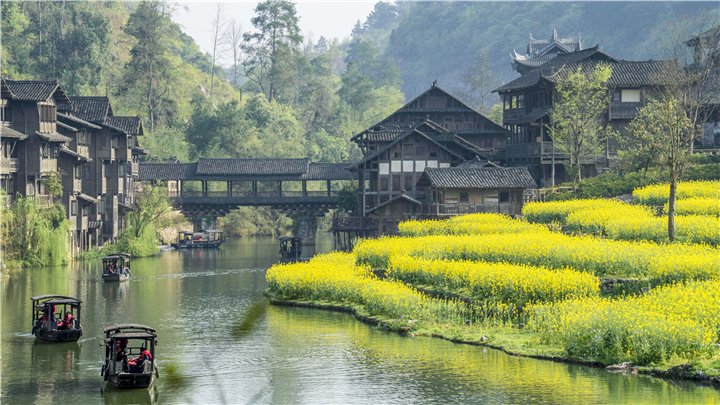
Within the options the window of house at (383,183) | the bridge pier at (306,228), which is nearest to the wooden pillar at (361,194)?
the window of house at (383,183)

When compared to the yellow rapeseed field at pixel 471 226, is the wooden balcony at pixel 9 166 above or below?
above

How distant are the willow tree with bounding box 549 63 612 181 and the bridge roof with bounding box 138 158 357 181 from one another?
27.2 metres

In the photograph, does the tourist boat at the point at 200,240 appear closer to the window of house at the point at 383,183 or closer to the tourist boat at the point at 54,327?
the window of house at the point at 383,183

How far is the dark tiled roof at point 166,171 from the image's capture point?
9525 cm

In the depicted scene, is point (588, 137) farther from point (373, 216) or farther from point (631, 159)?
point (373, 216)

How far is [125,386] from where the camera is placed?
26766mm

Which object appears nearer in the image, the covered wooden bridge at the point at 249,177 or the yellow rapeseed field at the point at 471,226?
the yellow rapeseed field at the point at 471,226

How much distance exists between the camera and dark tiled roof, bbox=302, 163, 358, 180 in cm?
9319

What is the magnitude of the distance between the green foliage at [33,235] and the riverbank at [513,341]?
115 ft

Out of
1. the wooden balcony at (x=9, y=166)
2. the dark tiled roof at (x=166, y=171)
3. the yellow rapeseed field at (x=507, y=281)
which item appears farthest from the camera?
the dark tiled roof at (x=166, y=171)

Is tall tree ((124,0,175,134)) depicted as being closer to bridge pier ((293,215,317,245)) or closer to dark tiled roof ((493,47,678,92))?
bridge pier ((293,215,317,245))

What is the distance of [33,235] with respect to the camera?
64.6 m

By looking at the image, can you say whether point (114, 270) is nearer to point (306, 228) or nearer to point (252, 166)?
point (252, 166)

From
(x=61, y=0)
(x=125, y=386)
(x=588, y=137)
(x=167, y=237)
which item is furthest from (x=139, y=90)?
(x=125, y=386)
